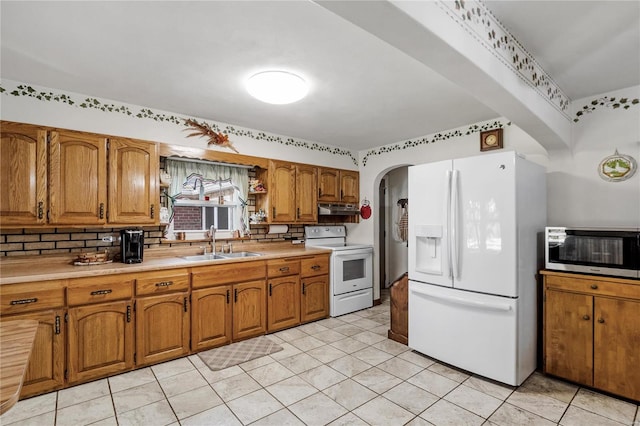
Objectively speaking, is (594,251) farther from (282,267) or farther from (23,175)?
(23,175)

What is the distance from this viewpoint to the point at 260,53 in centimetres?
208

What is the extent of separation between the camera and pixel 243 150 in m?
3.78

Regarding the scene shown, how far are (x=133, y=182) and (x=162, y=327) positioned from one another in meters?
1.35

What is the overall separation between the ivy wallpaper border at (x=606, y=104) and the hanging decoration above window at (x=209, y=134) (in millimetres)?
Answer: 3494

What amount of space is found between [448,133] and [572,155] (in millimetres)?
1247

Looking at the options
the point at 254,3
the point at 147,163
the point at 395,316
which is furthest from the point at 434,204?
the point at 147,163

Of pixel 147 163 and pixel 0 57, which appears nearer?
pixel 0 57

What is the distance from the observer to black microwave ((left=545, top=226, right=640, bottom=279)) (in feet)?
7.25

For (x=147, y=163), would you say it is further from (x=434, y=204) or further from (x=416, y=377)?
(x=416, y=377)

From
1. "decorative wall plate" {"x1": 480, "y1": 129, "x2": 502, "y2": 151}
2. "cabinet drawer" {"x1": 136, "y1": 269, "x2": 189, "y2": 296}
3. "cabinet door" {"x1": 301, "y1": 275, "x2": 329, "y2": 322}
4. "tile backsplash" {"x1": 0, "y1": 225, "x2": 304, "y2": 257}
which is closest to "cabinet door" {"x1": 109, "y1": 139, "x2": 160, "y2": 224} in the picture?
"tile backsplash" {"x1": 0, "y1": 225, "x2": 304, "y2": 257}

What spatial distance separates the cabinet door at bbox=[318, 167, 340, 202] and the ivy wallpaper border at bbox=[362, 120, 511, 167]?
0.62 meters

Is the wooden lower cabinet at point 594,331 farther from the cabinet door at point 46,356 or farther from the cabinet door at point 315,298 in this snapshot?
the cabinet door at point 46,356

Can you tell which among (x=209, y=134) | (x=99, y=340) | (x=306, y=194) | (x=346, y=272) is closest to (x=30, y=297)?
(x=99, y=340)

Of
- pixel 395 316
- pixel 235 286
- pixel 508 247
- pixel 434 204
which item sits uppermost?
pixel 434 204
